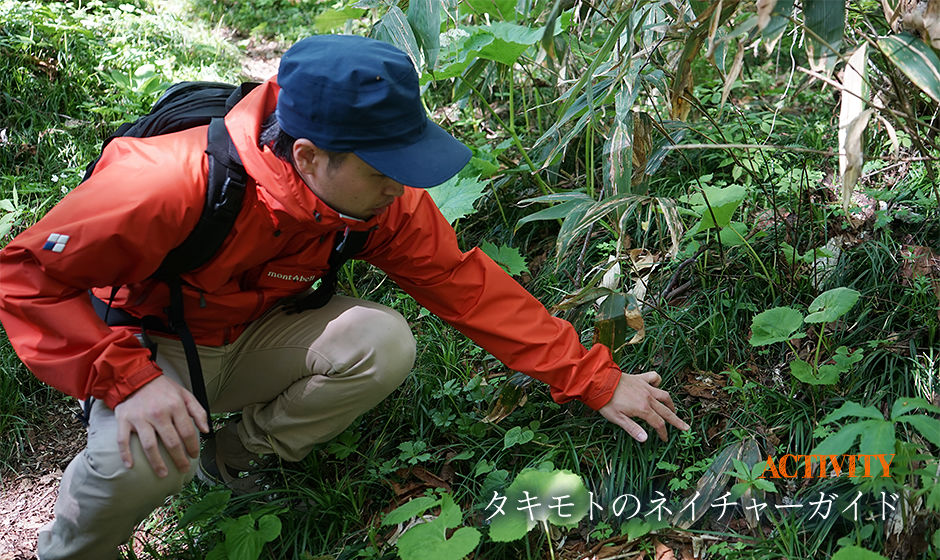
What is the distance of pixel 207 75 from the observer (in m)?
4.44

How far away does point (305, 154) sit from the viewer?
1.83 metres

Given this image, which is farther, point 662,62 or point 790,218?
point 790,218

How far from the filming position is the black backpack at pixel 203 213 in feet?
6.07

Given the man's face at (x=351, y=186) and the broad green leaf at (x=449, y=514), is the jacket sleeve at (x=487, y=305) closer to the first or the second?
the man's face at (x=351, y=186)

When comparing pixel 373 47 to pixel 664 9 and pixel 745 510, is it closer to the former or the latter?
pixel 664 9

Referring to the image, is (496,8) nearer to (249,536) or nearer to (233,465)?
(233,465)

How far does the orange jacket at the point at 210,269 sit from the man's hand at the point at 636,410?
3 centimetres

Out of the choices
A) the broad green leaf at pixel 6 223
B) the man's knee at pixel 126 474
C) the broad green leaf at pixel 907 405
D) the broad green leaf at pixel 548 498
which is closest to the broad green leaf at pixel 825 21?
the broad green leaf at pixel 907 405

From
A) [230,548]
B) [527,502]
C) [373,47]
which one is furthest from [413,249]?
[230,548]

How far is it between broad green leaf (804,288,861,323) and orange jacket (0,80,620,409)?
54cm

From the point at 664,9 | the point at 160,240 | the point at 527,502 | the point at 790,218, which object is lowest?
the point at 527,502

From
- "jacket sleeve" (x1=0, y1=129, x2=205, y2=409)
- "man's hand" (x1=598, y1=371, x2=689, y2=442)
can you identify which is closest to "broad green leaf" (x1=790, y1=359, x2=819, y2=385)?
"man's hand" (x1=598, y1=371, x2=689, y2=442)

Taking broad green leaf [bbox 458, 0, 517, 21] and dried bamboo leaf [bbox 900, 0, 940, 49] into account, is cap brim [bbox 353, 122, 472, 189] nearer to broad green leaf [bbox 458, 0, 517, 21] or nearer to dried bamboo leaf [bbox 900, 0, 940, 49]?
dried bamboo leaf [bbox 900, 0, 940, 49]

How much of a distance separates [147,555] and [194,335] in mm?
654
